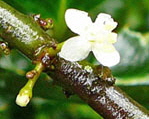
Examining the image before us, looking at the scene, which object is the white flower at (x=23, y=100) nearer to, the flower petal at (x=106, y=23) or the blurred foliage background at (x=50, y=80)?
the flower petal at (x=106, y=23)

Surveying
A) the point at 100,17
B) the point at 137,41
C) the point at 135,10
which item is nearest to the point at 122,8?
the point at 135,10

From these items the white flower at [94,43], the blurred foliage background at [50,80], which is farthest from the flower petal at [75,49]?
the blurred foliage background at [50,80]

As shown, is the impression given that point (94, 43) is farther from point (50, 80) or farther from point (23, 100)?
point (50, 80)

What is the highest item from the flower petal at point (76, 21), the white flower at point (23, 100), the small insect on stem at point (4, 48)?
the flower petal at point (76, 21)

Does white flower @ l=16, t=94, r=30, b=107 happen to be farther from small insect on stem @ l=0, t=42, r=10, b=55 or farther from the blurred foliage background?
the blurred foliage background

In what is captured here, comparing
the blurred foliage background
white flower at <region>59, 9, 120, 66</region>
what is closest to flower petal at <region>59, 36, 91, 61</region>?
white flower at <region>59, 9, 120, 66</region>

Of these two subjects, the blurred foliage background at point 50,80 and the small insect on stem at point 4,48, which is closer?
the small insect on stem at point 4,48

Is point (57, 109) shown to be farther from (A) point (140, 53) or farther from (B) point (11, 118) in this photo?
(A) point (140, 53)

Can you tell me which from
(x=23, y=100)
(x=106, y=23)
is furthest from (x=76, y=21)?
(x=23, y=100)
